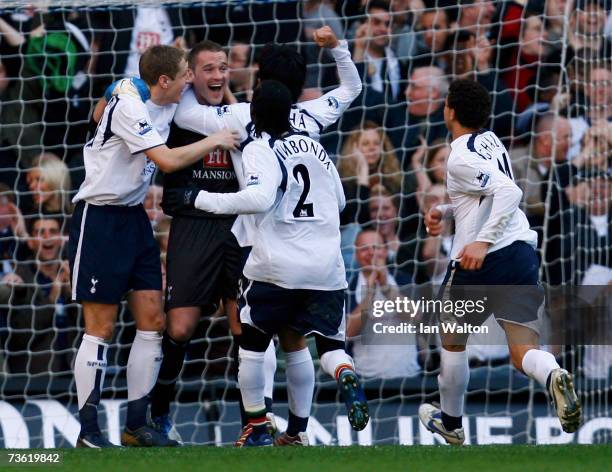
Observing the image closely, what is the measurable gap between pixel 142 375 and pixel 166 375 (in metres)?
0.29

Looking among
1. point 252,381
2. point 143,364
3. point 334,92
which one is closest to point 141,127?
point 334,92

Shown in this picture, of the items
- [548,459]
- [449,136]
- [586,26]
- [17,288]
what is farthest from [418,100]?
[548,459]

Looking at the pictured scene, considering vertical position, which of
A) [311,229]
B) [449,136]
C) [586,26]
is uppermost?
[586,26]

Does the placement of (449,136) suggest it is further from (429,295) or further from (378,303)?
(378,303)

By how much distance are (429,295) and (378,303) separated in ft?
2.48

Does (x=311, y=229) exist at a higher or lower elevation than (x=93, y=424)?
higher

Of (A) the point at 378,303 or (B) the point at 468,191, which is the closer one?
(B) the point at 468,191

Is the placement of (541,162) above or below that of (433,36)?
below

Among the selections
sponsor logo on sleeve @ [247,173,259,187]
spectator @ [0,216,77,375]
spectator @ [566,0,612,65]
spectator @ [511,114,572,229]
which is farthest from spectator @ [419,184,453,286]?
sponsor logo on sleeve @ [247,173,259,187]

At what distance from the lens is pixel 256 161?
570cm

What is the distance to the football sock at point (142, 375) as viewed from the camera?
6332mm

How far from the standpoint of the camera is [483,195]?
19.7 ft

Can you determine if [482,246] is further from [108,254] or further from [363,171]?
[363,171]

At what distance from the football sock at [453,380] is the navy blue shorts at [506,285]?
265mm
